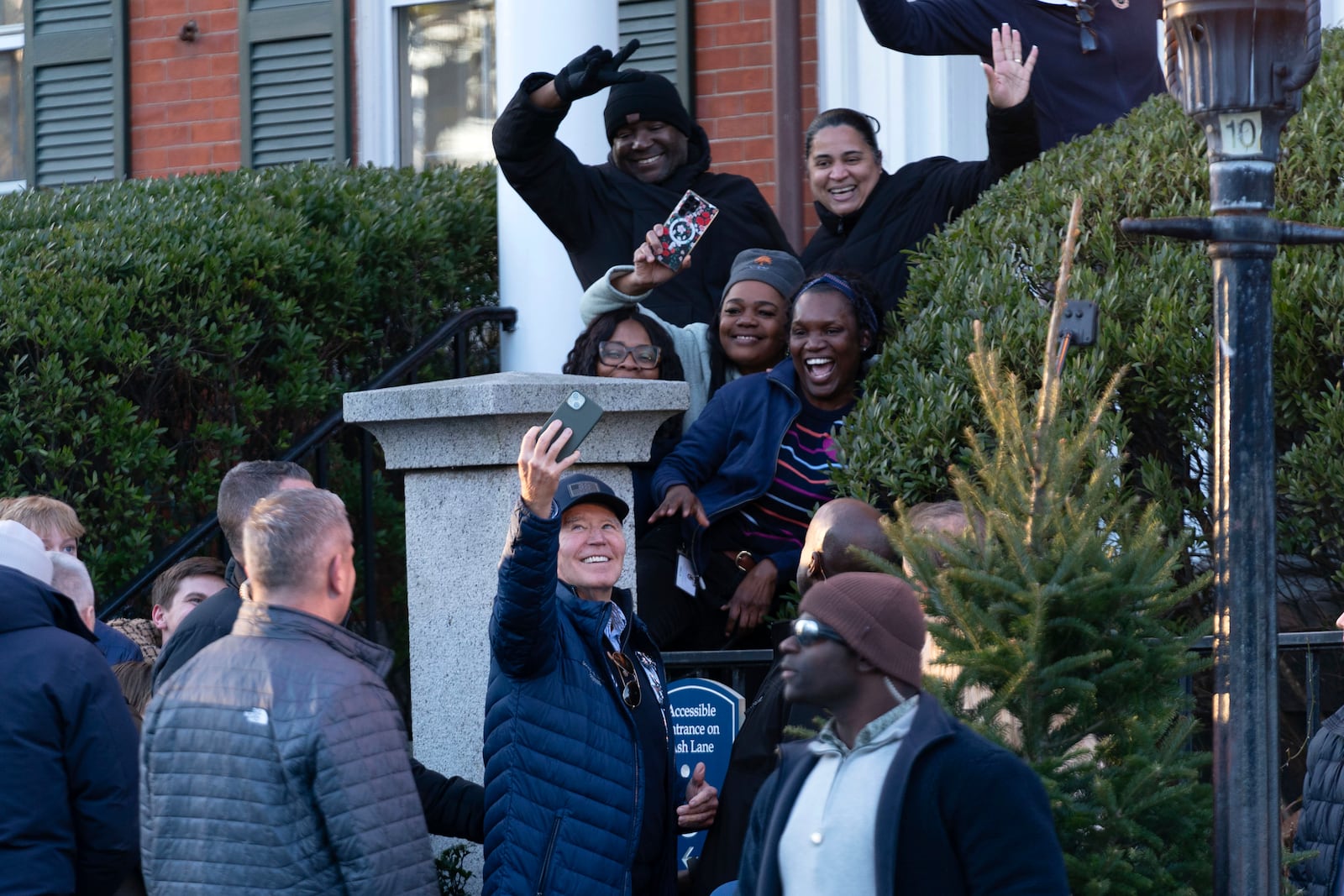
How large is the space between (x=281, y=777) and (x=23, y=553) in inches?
45.5

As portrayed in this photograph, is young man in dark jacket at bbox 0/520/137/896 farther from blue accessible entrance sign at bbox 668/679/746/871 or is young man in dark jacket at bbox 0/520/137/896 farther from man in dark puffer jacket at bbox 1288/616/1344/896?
man in dark puffer jacket at bbox 1288/616/1344/896

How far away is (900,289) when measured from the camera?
6.15 metres

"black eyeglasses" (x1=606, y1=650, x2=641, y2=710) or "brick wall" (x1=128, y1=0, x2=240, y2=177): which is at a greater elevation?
"brick wall" (x1=128, y1=0, x2=240, y2=177)

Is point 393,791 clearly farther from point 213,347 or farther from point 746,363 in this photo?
point 213,347

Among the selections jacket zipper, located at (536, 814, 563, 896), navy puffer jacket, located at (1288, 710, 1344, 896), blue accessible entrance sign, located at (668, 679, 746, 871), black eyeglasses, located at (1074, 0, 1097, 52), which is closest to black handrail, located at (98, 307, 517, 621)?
blue accessible entrance sign, located at (668, 679, 746, 871)

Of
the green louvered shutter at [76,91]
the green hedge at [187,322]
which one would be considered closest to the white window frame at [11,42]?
the green louvered shutter at [76,91]

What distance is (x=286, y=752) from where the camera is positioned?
345 centimetres

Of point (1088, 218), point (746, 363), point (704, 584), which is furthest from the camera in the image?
point (746, 363)

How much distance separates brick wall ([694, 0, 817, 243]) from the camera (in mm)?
9148

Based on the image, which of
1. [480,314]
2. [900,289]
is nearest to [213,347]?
[480,314]

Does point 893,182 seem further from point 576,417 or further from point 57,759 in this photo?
point 57,759

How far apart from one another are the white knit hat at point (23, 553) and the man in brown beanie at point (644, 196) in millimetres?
2813

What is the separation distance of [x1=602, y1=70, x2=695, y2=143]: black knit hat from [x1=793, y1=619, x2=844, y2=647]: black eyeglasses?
4135mm

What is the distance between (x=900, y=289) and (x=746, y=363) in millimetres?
593
